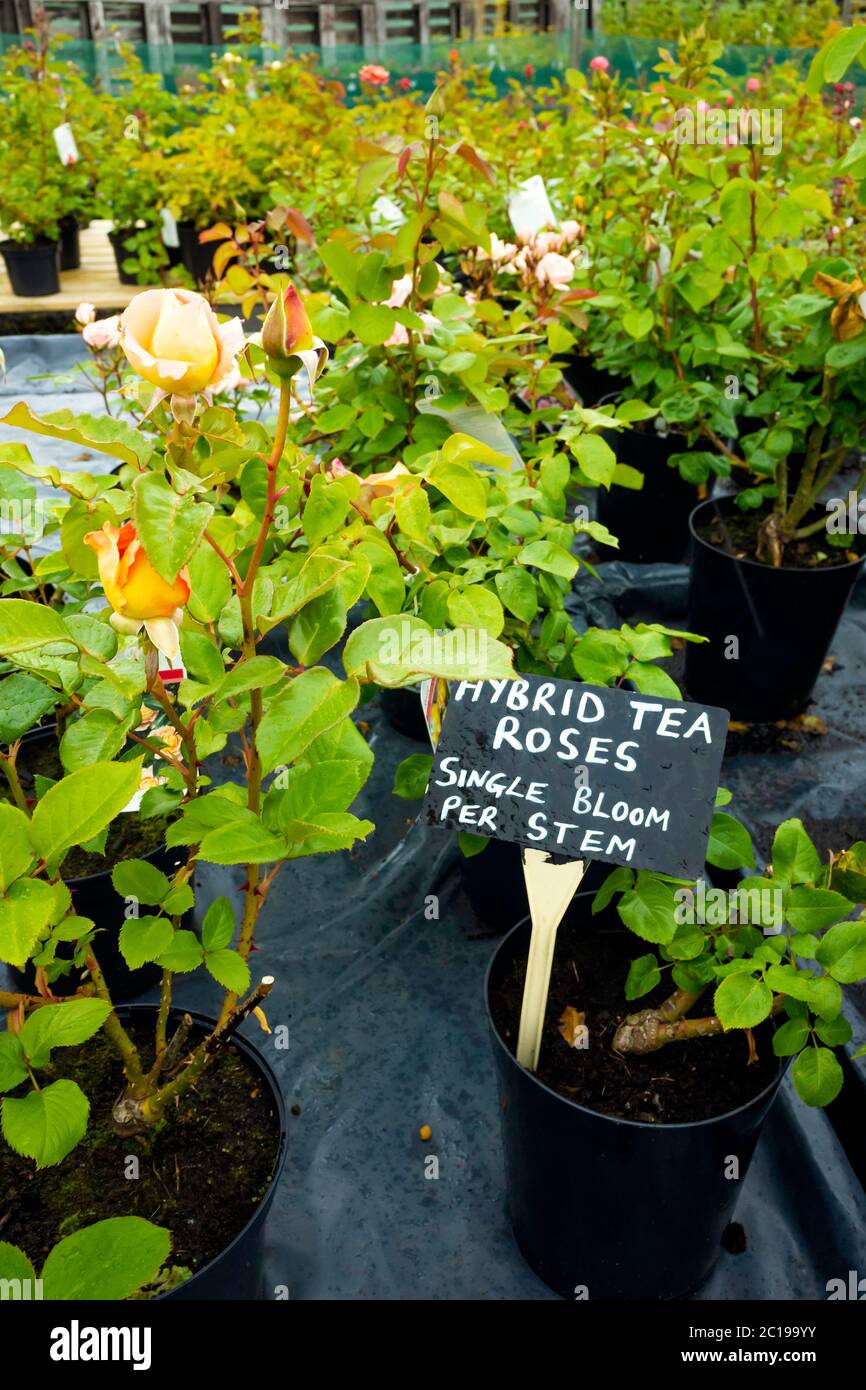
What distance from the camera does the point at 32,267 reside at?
4.23m

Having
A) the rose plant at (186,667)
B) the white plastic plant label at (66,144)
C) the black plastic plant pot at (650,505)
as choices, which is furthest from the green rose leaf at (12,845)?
the white plastic plant label at (66,144)

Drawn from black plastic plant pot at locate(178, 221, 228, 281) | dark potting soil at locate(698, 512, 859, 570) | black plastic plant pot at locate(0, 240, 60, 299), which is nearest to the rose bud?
dark potting soil at locate(698, 512, 859, 570)

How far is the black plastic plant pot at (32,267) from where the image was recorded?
418 centimetres

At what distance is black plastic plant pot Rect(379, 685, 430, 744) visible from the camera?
1.82 meters

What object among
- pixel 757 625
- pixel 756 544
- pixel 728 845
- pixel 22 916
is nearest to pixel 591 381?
pixel 756 544

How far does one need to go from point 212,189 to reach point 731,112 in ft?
9.83

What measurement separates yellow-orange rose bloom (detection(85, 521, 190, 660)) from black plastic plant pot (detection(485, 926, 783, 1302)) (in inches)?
23.8

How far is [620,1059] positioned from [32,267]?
4.35 metres

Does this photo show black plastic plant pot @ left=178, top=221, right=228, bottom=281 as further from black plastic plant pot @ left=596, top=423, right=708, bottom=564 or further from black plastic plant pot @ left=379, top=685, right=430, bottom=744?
black plastic plant pot @ left=379, top=685, right=430, bottom=744

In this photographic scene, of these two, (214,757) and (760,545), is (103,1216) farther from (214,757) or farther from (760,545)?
(760,545)

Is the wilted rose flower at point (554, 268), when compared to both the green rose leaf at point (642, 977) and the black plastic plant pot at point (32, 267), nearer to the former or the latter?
the green rose leaf at point (642, 977)

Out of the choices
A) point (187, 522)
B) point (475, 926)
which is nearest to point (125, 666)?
point (187, 522)

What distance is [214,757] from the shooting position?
1.84 metres

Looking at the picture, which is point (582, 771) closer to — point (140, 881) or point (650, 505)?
point (140, 881)
